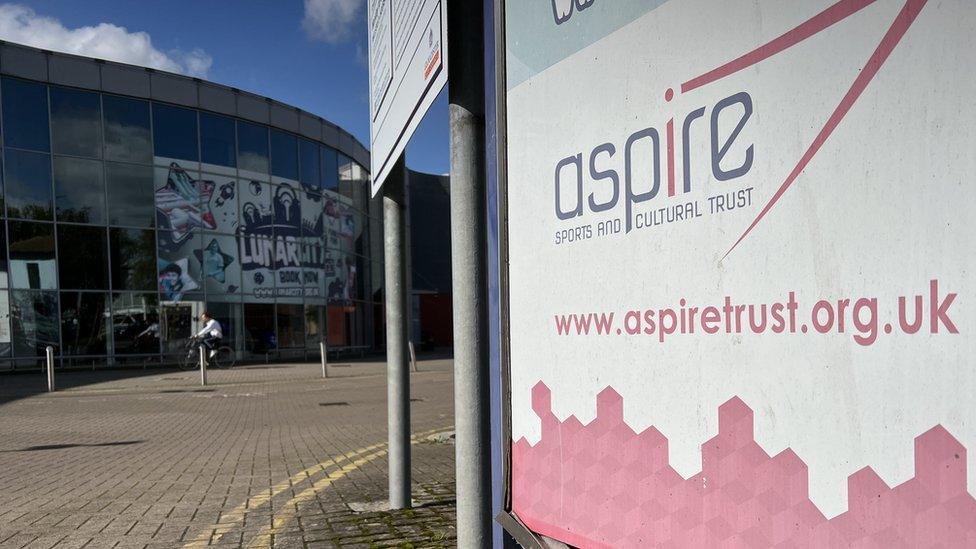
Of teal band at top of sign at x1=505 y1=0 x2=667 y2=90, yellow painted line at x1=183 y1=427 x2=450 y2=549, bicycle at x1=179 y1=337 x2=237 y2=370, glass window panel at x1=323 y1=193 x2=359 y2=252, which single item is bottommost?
bicycle at x1=179 y1=337 x2=237 y2=370

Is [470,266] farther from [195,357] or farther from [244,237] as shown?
[244,237]

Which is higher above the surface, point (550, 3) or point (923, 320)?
point (550, 3)

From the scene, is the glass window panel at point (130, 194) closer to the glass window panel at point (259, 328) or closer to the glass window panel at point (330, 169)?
the glass window panel at point (259, 328)

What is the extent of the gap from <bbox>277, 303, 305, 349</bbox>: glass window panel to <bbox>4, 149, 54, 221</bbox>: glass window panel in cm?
806

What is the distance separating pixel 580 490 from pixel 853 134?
119 centimetres

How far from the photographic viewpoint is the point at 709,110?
1.55 m

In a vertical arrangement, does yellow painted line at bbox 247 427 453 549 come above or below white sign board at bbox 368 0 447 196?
below

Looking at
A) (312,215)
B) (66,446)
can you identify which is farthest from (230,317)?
(66,446)

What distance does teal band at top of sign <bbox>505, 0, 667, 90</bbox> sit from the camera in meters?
1.87

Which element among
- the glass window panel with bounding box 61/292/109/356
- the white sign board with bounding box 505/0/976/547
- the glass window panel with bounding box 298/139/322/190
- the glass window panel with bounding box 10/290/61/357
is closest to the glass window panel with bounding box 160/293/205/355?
the glass window panel with bounding box 61/292/109/356

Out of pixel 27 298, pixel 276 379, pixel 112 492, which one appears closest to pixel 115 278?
pixel 27 298

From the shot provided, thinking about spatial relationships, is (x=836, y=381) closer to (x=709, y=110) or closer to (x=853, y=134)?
(x=853, y=134)

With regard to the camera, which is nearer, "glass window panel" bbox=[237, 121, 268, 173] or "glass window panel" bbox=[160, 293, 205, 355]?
"glass window panel" bbox=[160, 293, 205, 355]

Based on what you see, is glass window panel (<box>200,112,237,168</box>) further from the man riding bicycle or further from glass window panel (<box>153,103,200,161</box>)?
the man riding bicycle
